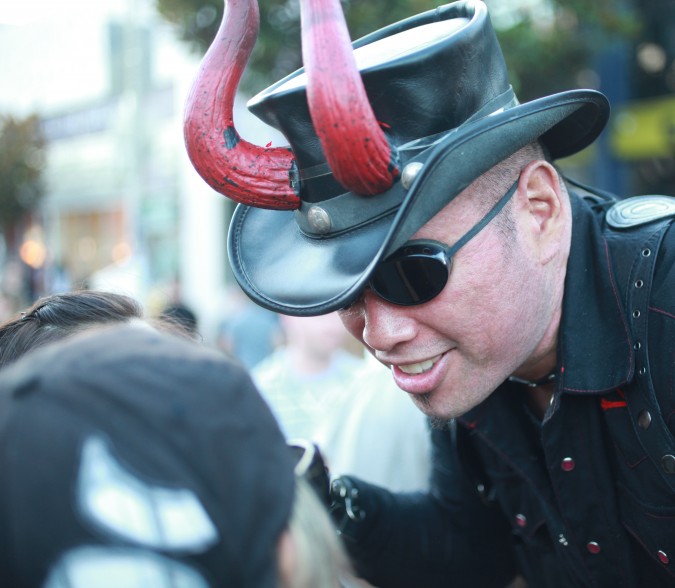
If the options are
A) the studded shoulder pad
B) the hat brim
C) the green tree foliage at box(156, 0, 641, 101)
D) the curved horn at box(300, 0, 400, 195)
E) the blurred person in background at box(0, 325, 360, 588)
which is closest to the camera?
the blurred person in background at box(0, 325, 360, 588)

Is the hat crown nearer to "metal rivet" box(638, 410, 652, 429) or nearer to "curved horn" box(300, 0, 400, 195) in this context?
"curved horn" box(300, 0, 400, 195)

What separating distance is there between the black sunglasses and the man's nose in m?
0.03

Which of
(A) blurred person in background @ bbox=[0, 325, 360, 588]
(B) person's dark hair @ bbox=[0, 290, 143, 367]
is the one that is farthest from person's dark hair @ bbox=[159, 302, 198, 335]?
(A) blurred person in background @ bbox=[0, 325, 360, 588]

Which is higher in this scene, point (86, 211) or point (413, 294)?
point (413, 294)

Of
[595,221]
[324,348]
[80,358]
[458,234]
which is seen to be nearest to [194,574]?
[80,358]

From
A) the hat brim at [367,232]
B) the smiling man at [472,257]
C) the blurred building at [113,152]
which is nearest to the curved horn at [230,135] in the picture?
the smiling man at [472,257]

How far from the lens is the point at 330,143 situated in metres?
1.42

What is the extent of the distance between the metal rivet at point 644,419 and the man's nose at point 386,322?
0.54 meters

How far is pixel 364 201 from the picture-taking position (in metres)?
1.57

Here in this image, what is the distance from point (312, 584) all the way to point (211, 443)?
23 centimetres

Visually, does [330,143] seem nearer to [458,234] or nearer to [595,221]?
[458,234]

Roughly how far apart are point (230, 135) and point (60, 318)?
22.0 inches

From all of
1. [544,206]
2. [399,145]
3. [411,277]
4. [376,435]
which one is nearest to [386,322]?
[411,277]

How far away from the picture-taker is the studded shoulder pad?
1829 millimetres
